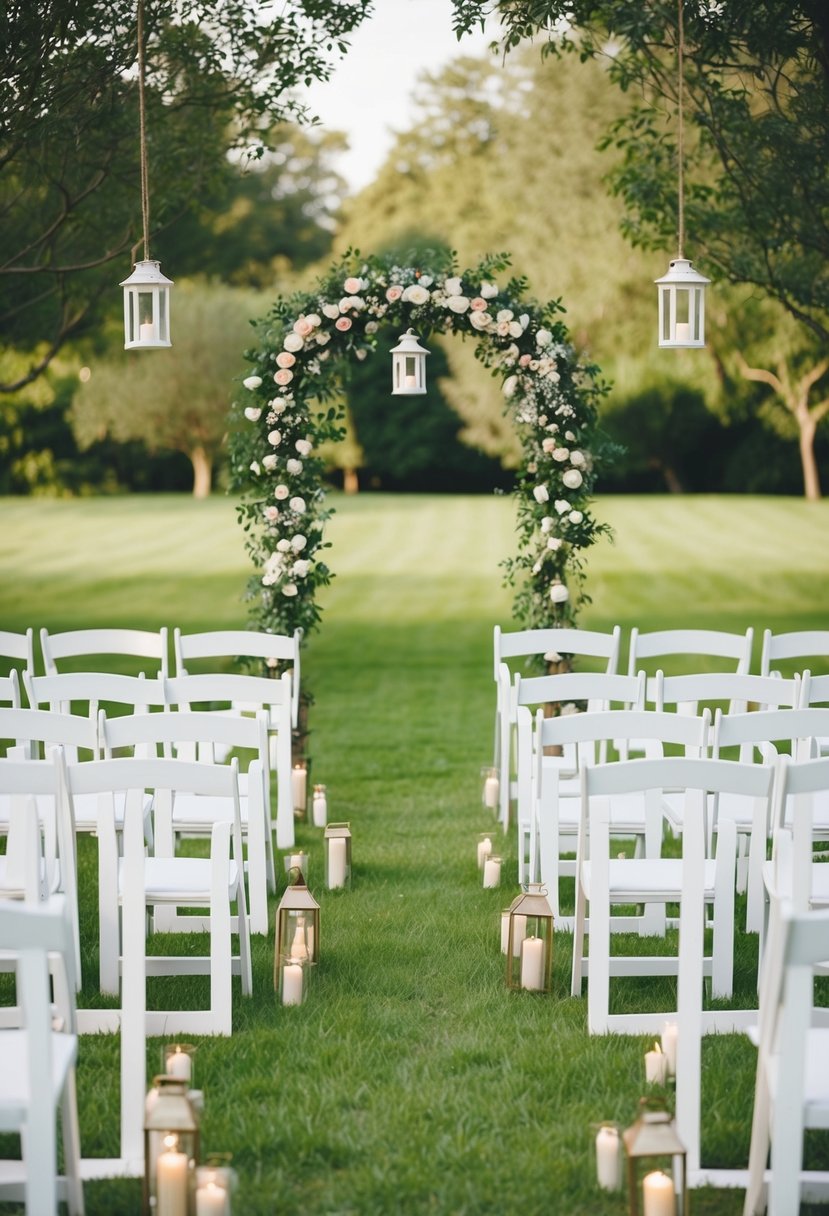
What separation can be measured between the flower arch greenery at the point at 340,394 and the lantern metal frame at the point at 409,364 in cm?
24

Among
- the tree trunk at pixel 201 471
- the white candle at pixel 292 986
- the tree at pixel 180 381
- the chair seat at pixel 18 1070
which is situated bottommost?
the white candle at pixel 292 986

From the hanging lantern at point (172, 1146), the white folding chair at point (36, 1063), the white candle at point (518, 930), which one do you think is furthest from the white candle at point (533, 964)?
the white folding chair at point (36, 1063)

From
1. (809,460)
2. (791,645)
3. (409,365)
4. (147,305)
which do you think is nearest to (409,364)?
(409,365)

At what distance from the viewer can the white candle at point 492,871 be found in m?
6.21

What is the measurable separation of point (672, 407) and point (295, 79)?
946 inches

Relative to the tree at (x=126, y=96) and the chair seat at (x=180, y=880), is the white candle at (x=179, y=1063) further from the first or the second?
the tree at (x=126, y=96)

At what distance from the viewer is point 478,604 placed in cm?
1880

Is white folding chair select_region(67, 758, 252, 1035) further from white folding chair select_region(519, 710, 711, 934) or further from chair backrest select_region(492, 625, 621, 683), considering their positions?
chair backrest select_region(492, 625, 621, 683)

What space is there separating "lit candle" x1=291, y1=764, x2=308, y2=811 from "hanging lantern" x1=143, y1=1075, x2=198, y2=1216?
4.36 meters

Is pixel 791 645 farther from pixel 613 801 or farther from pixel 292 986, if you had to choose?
pixel 292 986

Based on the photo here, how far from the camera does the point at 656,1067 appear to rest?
4.04 m

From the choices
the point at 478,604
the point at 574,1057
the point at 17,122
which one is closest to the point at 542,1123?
the point at 574,1057

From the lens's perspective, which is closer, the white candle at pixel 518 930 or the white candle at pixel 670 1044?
the white candle at pixel 670 1044

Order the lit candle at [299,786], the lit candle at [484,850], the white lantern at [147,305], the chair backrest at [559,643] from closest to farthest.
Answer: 1. the lit candle at [484,850]
2. the white lantern at [147,305]
3. the chair backrest at [559,643]
4. the lit candle at [299,786]
